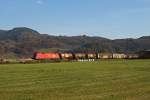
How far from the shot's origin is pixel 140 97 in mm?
17641

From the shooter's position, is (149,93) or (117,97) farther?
(149,93)

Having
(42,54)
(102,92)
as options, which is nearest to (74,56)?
(42,54)

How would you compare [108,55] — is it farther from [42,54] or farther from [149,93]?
[149,93]

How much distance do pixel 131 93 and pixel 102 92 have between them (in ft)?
5.31

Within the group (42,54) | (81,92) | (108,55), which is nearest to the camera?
(81,92)

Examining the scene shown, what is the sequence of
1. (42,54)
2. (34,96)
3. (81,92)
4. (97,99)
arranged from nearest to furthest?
1. (97,99)
2. (34,96)
3. (81,92)
4. (42,54)

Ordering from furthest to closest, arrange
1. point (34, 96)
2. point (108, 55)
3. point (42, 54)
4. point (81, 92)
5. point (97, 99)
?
1. point (108, 55)
2. point (42, 54)
3. point (81, 92)
4. point (34, 96)
5. point (97, 99)

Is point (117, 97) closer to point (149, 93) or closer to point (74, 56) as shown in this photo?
point (149, 93)

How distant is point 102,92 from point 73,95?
2.09 metres

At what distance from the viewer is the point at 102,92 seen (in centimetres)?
1991

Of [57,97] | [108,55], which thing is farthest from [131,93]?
[108,55]

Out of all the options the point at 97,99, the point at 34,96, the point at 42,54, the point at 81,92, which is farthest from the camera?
the point at 42,54

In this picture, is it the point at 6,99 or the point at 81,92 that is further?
the point at 81,92

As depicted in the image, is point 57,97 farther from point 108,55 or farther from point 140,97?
point 108,55
